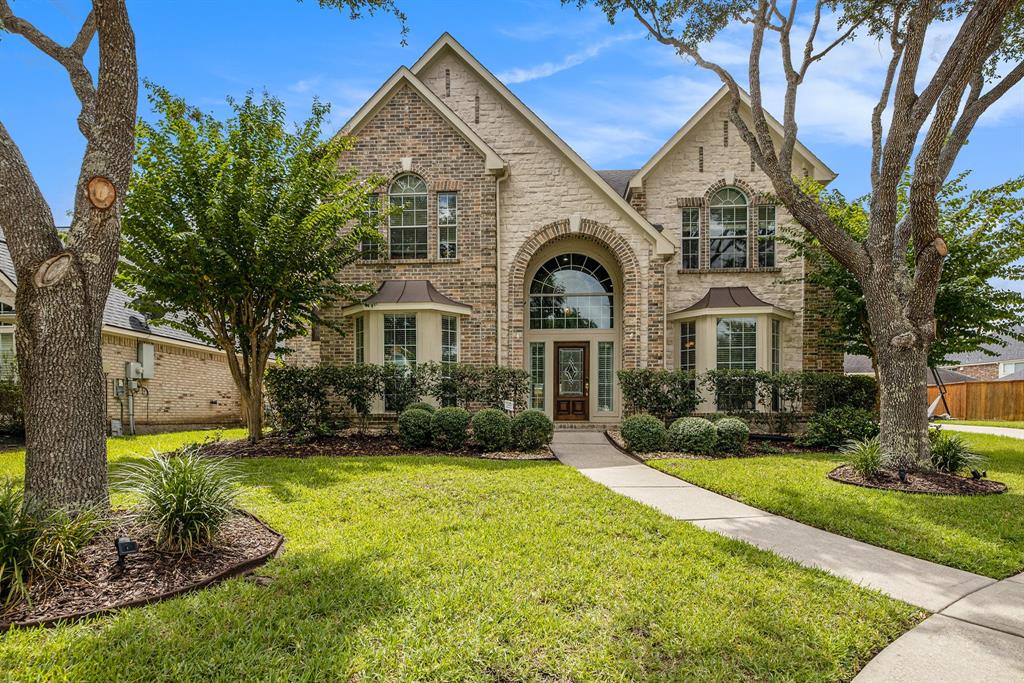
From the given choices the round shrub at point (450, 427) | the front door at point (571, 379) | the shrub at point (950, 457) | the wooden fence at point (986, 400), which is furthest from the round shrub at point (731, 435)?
the wooden fence at point (986, 400)

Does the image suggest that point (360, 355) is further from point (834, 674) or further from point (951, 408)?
point (951, 408)

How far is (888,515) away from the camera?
19.0 feet

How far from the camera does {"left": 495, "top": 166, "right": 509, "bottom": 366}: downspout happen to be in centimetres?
1298

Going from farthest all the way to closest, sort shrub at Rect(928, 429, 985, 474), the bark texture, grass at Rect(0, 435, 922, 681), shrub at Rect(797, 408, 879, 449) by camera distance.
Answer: shrub at Rect(797, 408, 879, 449)
shrub at Rect(928, 429, 985, 474)
the bark texture
grass at Rect(0, 435, 922, 681)

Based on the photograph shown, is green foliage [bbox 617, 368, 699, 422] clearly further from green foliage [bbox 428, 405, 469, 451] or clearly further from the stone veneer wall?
green foliage [bbox 428, 405, 469, 451]

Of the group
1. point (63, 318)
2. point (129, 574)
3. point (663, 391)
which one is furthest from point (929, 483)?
point (63, 318)

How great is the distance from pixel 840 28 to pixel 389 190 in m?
9.92

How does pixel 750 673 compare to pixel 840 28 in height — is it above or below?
below

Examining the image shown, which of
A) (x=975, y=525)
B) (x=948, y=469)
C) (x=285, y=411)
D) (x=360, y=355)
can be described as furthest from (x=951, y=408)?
(x=285, y=411)

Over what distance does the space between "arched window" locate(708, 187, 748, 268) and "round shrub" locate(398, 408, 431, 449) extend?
28.1 feet

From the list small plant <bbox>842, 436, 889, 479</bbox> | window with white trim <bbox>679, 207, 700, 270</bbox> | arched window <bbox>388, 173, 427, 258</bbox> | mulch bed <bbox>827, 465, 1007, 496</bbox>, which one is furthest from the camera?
window with white trim <bbox>679, 207, 700, 270</bbox>

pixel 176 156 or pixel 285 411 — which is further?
pixel 285 411

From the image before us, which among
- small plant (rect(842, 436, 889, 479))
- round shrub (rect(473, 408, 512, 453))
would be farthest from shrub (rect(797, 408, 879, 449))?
round shrub (rect(473, 408, 512, 453))

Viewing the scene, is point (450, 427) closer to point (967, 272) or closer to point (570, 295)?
point (570, 295)
